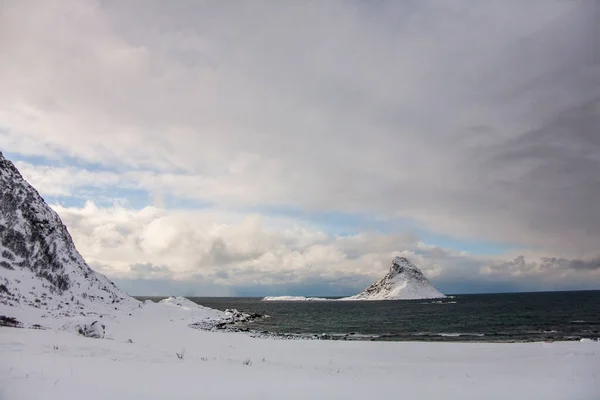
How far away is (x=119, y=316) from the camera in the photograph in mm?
52625

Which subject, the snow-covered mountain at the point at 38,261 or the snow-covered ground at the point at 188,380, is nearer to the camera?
the snow-covered ground at the point at 188,380

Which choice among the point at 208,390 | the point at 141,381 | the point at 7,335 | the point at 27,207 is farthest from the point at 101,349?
the point at 27,207

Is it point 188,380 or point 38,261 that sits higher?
point 38,261

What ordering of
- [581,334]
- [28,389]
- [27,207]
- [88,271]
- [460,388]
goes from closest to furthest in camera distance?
[28,389], [460,388], [581,334], [27,207], [88,271]

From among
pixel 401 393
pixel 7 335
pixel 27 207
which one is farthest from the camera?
pixel 27 207

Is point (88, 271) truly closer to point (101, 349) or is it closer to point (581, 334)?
point (101, 349)

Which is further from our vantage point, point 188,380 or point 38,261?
point 38,261

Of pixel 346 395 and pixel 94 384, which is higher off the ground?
pixel 94 384

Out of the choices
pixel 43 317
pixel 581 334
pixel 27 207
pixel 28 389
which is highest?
pixel 27 207

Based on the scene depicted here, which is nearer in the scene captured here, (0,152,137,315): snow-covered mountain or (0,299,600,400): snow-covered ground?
(0,299,600,400): snow-covered ground

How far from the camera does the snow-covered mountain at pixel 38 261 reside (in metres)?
45.0

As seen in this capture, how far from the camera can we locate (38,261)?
51469 millimetres

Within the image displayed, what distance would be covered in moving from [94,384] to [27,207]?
5805 centimetres

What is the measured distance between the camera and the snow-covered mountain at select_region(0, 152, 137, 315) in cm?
4497
